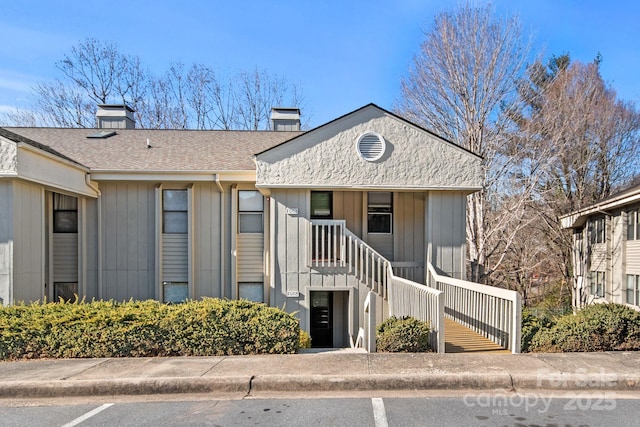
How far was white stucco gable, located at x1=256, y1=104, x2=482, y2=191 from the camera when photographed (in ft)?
34.8

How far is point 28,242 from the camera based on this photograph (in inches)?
366

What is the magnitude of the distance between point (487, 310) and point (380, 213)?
4.83m

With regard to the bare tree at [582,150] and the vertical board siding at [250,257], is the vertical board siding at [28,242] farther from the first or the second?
the bare tree at [582,150]

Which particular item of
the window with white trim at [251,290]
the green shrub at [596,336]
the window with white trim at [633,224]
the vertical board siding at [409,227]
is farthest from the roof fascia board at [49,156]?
the window with white trim at [633,224]

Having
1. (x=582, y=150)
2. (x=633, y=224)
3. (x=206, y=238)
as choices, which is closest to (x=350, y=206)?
(x=206, y=238)

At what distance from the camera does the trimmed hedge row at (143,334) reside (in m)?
6.67

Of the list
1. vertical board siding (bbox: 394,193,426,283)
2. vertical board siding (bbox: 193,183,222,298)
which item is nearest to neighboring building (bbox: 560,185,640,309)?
vertical board siding (bbox: 394,193,426,283)

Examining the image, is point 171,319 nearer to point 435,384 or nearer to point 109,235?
point 435,384

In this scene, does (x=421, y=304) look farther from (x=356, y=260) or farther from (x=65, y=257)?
(x=65, y=257)

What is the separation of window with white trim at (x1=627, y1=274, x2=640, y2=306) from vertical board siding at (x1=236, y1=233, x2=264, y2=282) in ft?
44.2

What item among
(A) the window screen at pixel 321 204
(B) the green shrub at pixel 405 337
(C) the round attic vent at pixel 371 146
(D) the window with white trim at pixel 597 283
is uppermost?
(C) the round attic vent at pixel 371 146

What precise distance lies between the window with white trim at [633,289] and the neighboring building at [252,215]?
928cm

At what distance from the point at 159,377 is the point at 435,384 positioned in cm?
347

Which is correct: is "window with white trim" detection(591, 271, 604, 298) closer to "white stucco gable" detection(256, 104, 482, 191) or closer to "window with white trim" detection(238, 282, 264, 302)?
"white stucco gable" detection(256, 104, 482, 191)
